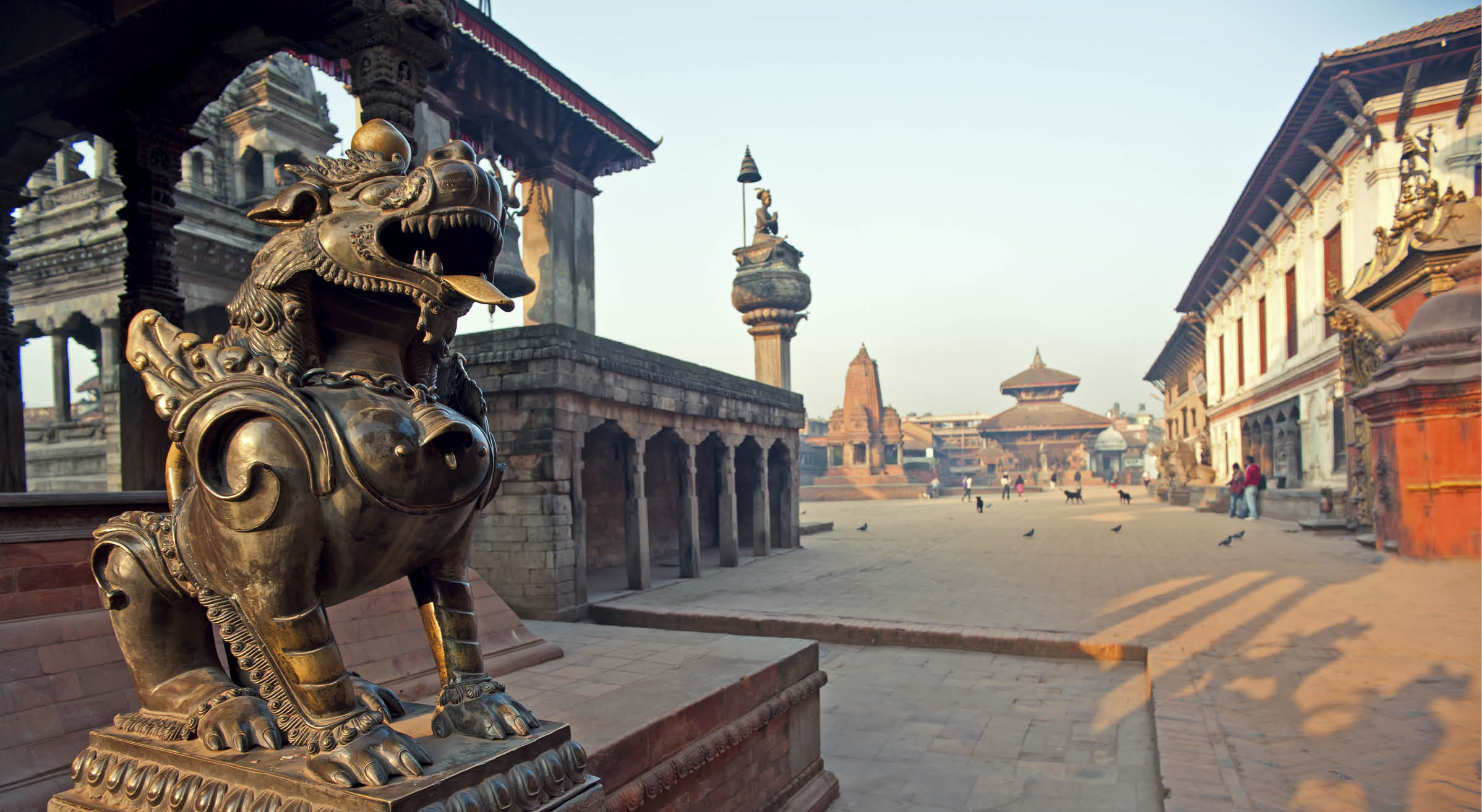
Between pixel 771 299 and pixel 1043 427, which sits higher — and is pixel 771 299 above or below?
above

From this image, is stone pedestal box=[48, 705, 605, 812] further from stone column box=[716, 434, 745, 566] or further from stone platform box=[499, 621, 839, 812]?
stone column box=[716, 434, 745, 566]

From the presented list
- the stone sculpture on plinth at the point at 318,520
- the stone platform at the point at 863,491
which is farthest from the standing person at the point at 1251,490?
the stone sculpture on plinth at the point at 318,520

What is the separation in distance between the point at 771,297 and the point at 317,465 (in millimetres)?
18170

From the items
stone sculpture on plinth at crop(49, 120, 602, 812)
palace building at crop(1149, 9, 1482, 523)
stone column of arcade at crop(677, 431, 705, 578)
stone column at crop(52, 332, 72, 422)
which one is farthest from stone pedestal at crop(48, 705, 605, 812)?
stone column at crop(52, 332, 72, 422)

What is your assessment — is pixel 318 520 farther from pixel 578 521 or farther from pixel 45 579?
pixel 578 521

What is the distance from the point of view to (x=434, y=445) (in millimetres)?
1611

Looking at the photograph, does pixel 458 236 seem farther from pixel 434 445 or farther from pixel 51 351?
pixel 51 351

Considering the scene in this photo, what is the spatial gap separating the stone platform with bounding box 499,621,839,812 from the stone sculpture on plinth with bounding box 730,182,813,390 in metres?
15.3

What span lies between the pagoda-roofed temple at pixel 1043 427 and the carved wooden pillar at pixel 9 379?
1924 inches

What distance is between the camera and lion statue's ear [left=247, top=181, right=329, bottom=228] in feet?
5.43

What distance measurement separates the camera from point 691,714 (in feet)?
10.2

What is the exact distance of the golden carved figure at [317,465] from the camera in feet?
5.05

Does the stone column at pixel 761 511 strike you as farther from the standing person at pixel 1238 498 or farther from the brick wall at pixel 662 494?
the standing person at pixel 1238 498

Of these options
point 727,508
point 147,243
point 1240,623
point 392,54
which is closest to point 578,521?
point 727,508
